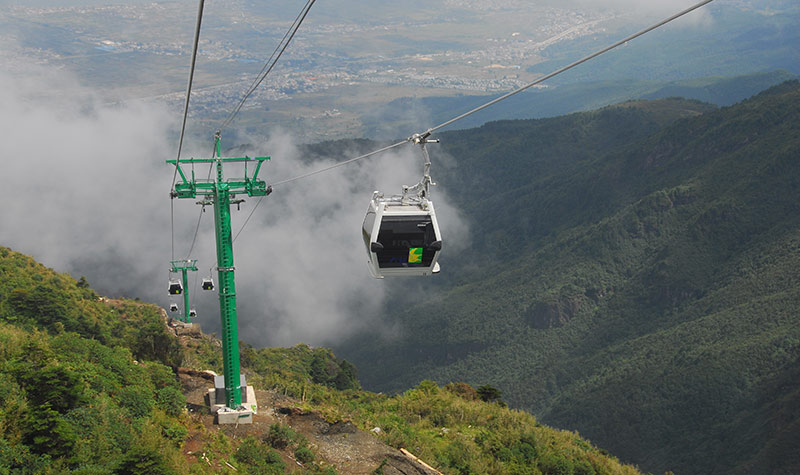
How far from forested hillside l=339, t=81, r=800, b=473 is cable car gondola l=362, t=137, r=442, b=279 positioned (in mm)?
71852

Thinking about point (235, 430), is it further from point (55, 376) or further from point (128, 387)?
point (55, 376)

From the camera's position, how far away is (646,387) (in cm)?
11238

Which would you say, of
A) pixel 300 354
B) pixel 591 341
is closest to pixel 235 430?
pixel 300 354

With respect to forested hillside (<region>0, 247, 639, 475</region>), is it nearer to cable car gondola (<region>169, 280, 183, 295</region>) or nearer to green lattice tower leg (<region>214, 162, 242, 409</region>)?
green lattice tower leg (<region>214, 162, 242, 409</region>)

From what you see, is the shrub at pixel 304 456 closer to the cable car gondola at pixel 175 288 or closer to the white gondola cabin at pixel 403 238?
the white gondola cabin at pixel 403 238

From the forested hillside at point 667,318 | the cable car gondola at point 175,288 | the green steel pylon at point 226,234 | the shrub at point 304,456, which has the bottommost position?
the forested hillside at point 667,318

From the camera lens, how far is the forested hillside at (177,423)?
2033 centimetres

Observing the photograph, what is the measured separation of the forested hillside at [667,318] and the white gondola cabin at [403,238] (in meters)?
Result: 71.9

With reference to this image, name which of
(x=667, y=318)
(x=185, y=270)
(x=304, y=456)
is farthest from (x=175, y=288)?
(x=667, y=318)

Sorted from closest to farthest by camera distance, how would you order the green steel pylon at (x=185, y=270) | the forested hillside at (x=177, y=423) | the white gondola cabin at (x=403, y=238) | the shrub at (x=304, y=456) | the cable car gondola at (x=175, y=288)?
the white gondola cabin at (x=403, y=238), the forested hillside at (x=177, y=423), the shrub at (x=304, y=456), the cable car gondola at (x=175, y=288), the green steel pylon at (x=185, y=270)

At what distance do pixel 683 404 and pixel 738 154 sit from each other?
78.2m

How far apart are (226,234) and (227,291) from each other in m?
2.23

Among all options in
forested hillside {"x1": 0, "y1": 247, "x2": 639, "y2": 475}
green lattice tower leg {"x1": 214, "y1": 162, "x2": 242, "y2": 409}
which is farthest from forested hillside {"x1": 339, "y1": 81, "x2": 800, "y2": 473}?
green lattice tower leg {"x1": 214, "y1": 162, "x2": 242, "y2": 409}

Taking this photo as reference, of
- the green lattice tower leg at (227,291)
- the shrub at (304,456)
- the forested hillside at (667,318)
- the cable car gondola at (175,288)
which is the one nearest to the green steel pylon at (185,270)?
the cable car gondola at (175,288)
